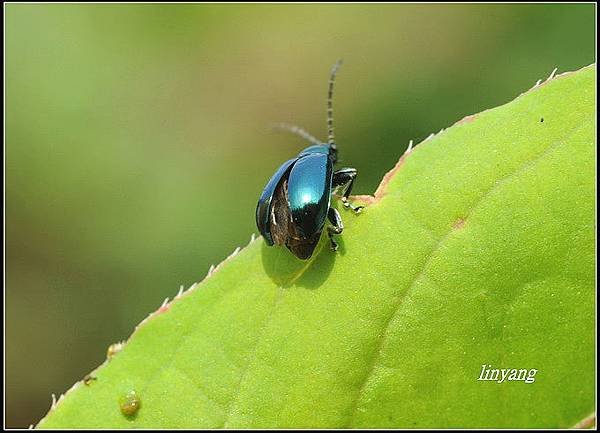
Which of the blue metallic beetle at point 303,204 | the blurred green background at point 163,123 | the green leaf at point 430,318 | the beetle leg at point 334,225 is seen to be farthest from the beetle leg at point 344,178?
the blurred green background at point 163,123

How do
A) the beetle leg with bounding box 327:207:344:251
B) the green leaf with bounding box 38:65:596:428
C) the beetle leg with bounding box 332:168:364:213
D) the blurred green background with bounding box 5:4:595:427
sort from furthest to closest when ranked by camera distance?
the blurred green background with bounding box 5:4:595:427
the beetle leg with bounding box 332:168:364:213
the beetle leg with bounding box 327:207:344:251
the green leaf with bounding box 38:65:596:428

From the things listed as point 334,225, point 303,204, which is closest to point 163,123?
point 303,204

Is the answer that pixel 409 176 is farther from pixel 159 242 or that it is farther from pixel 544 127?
pixel 159 242

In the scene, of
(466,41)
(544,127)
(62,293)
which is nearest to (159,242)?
(62,293)

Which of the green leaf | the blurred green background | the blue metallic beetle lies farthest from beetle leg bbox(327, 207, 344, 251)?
the blurred green background

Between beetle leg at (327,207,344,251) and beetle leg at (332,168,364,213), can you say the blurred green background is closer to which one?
beetle leg at (332,168,364,213)

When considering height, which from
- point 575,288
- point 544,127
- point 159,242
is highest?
point 544,127
